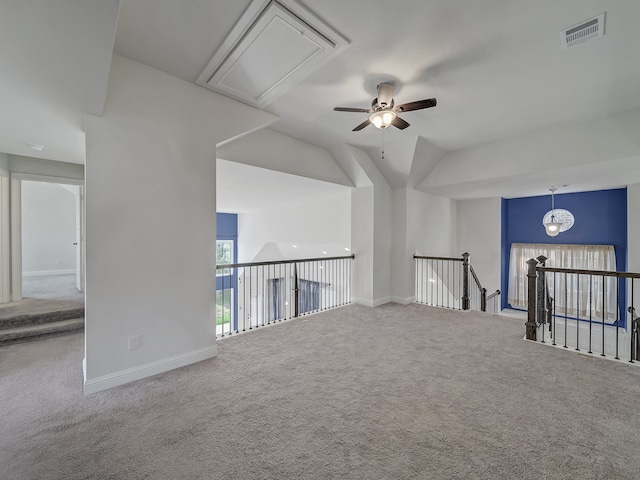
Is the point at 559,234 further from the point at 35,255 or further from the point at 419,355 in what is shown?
the point at 35,255

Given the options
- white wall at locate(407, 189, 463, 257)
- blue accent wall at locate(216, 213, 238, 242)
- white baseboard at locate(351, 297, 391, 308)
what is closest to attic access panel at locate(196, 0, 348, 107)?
white wall at locate(407, 189, 463, 257)

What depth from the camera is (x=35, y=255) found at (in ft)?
23.8

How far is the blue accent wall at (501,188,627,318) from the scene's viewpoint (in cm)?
654

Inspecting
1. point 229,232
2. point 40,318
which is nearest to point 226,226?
point 229,232

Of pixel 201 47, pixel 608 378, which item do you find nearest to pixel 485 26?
pixel 201 47

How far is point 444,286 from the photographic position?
727cm

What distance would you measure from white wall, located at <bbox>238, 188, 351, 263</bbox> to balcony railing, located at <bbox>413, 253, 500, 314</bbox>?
192 cm

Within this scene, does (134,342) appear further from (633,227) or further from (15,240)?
(633,227)

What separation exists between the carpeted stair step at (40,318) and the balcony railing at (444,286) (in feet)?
19.6

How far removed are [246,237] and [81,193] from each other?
18.6 ft

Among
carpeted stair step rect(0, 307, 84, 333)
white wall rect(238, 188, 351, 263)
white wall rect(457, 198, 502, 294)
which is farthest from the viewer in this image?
white wall rect(457, 198, 502, 294)

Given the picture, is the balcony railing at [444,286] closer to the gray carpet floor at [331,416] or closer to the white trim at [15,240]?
the gray carpet floor at [331,416]

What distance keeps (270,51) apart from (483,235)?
321 inches

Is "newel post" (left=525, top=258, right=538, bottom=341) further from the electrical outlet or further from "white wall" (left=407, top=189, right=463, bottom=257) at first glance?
the electrical outlet
